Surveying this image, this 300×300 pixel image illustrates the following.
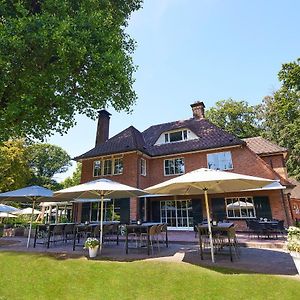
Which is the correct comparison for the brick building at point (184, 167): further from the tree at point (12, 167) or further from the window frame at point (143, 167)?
the tree at point (12, 167)

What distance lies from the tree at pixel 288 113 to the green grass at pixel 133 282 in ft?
71.3

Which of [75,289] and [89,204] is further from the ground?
[89,204]

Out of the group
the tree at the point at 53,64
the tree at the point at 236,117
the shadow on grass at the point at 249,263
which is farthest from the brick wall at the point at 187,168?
the tree at the point at 236,117

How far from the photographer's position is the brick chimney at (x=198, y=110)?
72.3ft

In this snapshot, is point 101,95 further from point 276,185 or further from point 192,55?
point 276,185

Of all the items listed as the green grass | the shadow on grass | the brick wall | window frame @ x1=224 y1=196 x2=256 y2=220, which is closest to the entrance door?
the brick wall

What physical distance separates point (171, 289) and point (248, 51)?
12734mm

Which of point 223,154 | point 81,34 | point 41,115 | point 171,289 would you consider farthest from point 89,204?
point 171,289

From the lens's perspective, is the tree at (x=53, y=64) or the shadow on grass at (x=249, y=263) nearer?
the shadow on grass at (x=249, y=263)

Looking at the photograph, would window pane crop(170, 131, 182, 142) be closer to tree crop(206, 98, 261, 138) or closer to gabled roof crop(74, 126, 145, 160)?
gabled roof crop(74, 126, 145, 160)

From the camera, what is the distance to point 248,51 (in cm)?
1276

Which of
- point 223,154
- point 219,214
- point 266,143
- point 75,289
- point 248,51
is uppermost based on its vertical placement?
point 248,51

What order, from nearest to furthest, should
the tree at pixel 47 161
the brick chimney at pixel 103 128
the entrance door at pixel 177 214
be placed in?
the entrance door at pixel 177 214 → the brick chimney at pixel 103 128 → the tree at pixel 47 161

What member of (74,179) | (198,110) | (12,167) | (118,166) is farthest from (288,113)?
(74,179)
